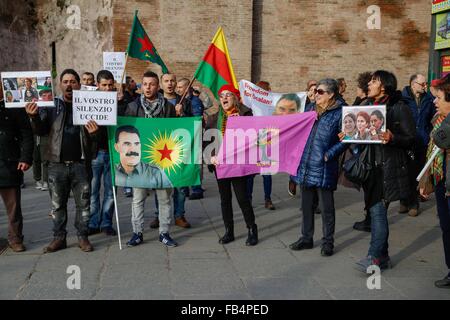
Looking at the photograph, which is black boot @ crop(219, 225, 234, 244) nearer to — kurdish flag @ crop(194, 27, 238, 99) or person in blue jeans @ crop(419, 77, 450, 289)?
kurdish flag @ crop(194, 27, 238, 99)

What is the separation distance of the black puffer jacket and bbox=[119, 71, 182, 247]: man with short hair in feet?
8.10

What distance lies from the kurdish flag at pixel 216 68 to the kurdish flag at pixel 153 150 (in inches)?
29.1

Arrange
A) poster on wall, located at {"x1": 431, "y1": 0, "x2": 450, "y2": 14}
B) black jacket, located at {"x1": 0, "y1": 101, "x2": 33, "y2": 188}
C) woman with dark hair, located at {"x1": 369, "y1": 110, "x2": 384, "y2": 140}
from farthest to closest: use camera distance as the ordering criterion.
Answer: poster on wall, located at {"x1": 431, "y1": 0, "x2": 450, "y2": 14} → black jacket, located at {"x1": 0, "y1": 101, "x2": 33, "y2": 188} → woman with dark hair, located at {"x1": 369, "y1": 110, "x2": 384, "y2": 140}

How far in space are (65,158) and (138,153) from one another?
814mm

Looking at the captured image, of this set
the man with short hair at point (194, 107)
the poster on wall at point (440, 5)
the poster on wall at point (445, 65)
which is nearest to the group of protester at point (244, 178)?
the man with short hair at point (194, 107)

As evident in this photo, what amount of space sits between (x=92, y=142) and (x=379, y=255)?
3.29 meters

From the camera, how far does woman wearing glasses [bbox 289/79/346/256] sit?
5355 mm

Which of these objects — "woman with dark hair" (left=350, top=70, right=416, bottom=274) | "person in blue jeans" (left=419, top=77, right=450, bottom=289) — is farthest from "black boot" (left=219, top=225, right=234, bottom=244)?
"person in blue jeans" (left=419, top=77, right=450, bottom=289)

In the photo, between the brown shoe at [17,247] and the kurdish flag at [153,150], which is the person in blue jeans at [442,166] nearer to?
the kurdish flag at [153,150]

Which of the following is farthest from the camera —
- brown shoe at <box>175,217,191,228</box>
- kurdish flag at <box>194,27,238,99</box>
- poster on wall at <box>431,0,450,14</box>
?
poster on wall at <box>431,0,450,14</box>

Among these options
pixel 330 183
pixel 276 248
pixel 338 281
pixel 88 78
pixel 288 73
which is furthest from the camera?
pixel 288 73

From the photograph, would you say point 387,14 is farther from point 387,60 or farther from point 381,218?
point 381,218

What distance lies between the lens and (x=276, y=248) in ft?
19.1

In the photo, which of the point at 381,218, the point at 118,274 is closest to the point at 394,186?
the point at 381,218
